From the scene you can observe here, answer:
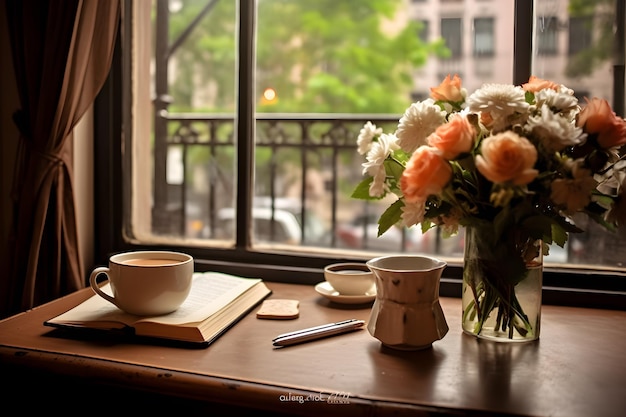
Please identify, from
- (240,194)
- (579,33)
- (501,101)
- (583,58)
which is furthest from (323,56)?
(501,101)

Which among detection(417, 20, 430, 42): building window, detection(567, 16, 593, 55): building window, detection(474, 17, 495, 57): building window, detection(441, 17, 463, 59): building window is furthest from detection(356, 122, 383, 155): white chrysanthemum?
detection(417, 20, 430, 42): building window

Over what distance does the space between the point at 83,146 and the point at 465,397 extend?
1.04 m

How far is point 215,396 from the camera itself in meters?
0.82

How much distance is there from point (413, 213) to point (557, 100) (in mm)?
262

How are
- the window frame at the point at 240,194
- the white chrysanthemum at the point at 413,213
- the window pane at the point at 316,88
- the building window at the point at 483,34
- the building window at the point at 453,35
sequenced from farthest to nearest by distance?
the building window at the point at 453,35 < the window pane at the point at 316,88 < the building window at the point at 483,34 < the window frame at the point at 240,194 < the white chrysanthemum at the point at 413,213

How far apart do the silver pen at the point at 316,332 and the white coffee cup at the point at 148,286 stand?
0.59ft

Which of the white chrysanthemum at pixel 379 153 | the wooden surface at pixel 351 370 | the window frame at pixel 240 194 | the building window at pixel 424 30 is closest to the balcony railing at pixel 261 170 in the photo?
the window frame at pixel 240 194

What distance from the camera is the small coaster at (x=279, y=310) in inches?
43.6

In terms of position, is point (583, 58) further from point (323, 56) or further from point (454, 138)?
point (454, 138)

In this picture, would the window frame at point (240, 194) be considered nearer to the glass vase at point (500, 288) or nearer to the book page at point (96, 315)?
the glass vase at point (500, 288)

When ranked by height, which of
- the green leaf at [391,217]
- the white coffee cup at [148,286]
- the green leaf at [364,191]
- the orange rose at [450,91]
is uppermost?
the orange rose at [450,91]

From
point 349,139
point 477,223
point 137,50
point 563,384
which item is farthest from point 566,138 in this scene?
point 349,139

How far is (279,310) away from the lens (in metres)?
1.13

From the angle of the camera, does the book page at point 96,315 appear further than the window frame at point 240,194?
No
